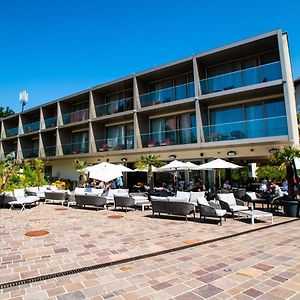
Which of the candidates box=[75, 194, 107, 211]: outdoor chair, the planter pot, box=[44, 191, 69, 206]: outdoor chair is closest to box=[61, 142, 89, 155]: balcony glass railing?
box=[44, 191, 69, 206]: outdoor chair

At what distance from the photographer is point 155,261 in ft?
16.9

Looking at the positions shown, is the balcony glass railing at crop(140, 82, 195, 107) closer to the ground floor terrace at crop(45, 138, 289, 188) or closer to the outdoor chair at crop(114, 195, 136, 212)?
the ground floor terrace at crop(45, 138, 289, 188)

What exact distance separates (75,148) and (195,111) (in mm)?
12073

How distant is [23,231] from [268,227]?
7575 mm

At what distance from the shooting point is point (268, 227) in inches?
332

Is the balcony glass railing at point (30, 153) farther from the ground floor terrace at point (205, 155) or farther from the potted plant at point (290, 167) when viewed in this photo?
the potted plant at point (290, 167)

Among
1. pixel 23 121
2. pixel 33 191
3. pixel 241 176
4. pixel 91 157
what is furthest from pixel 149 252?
pixel 23 121

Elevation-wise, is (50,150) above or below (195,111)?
below

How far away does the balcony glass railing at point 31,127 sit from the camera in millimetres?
28812

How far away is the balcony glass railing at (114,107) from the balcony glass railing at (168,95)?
170 centimetres

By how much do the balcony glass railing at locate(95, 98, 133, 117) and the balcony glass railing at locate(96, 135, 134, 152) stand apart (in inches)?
92.5

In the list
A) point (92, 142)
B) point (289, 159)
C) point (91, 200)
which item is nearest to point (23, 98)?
point (92, 142)

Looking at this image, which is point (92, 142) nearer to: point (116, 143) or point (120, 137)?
point (116, 143)

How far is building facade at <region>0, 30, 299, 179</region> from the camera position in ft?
49.3
